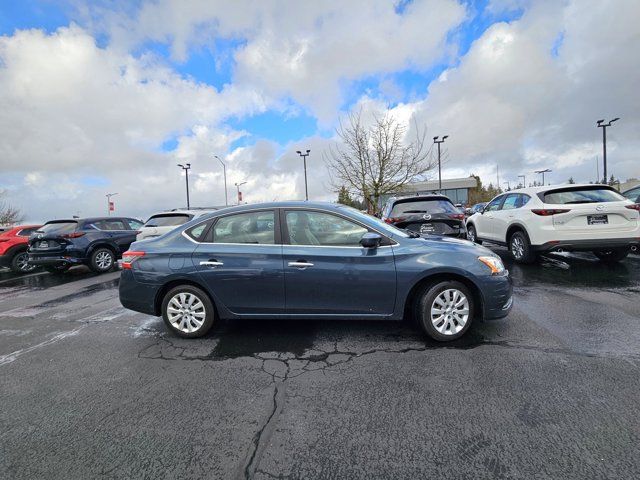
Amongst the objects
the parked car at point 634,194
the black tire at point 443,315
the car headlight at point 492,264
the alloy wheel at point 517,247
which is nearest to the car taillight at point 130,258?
the black tire at point 443,315

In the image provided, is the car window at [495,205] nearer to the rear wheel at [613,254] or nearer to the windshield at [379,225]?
the rear wheel at [613,254]

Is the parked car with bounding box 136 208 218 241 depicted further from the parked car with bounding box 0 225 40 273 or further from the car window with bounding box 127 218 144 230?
the parked car with bounding box 0 225 40 273

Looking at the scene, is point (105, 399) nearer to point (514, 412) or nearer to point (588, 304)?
point (514, 412)

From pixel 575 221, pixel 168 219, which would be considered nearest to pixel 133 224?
pixel 168 219

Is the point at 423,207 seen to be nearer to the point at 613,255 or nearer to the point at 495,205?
the point at 495,205

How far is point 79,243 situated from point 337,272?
9032 mm

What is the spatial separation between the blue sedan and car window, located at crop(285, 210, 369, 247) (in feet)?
0.04

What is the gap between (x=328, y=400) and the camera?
282 centimetres

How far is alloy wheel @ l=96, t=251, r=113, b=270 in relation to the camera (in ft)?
33.4

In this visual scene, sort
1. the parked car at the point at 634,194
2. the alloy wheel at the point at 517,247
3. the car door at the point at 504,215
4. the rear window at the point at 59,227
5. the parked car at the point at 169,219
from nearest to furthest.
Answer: the alloy wheel at the point at 517,247 → the car door at the point at 504,215 → the parked car at the point at 169,219 → the parked car at the point at 634,194 → the rear window at the point at 59,227

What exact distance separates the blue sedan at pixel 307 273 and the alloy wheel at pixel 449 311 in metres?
0.01

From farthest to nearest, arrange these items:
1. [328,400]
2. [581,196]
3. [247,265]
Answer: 1. [581,196]
2. [247,265]
3. [328,400]

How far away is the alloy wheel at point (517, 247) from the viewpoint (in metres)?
7.86

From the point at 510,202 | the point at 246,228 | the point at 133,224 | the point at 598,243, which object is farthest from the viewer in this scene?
the point at 133,224
